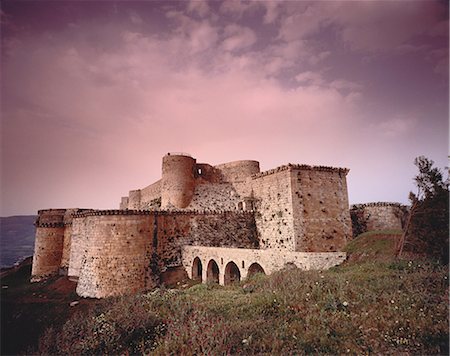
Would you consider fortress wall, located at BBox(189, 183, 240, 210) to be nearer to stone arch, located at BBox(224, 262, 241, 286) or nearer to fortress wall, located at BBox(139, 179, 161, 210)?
fortress wall, located at BBox(139, 179, 161, 210)

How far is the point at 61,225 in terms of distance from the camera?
3177cm

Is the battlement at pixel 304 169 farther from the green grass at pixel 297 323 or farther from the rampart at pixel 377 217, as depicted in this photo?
the green grass at pixel 297 323

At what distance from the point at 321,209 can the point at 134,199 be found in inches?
1093

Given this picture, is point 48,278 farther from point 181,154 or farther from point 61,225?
point 181,154

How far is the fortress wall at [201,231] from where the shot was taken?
2341cm

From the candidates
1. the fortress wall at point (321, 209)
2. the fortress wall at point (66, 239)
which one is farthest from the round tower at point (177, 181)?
the fortress wall at point (321, 209)

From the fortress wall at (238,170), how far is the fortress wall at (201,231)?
589 cm

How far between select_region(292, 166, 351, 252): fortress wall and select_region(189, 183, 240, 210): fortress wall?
9.30 m

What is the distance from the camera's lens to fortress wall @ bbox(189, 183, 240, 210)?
28.5m

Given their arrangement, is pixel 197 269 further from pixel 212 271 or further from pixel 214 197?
pixel 214 197

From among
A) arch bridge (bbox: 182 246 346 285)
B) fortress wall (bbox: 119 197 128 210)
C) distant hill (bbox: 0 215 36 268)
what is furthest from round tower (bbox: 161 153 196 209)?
distant hill (bbox: 0 215 36 268)

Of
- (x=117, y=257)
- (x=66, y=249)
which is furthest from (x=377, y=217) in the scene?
(x=66, y=249)

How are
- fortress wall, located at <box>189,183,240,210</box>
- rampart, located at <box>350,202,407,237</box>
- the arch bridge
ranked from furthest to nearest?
fortress wall, located at <box>189,183,240,210</box> < rampart, located at <box>350,202,407,237</box> < the arch bridge

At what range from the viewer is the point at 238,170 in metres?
30.9
